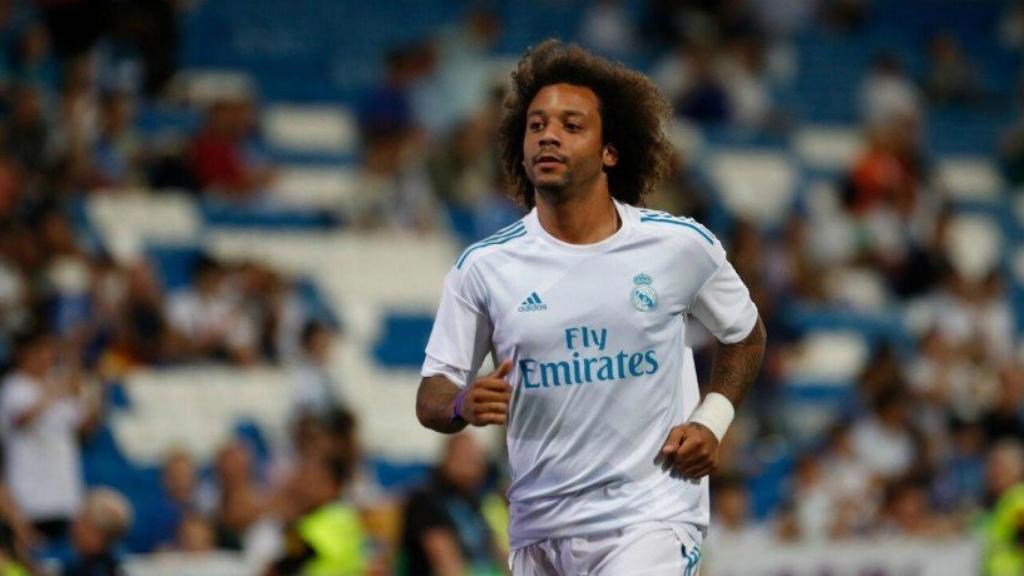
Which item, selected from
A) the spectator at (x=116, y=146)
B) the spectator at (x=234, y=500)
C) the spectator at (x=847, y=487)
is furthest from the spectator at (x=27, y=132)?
the spectator at (x=847, y=487)

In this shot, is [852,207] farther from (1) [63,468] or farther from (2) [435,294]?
(1) [63,468]

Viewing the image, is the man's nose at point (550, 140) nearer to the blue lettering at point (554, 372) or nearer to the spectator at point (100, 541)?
the blue lettering at point (554, 372)

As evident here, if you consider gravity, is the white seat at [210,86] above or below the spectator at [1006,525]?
above

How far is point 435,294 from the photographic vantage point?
16766 millimetres

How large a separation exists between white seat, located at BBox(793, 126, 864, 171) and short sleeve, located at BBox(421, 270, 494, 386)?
48.4 feet

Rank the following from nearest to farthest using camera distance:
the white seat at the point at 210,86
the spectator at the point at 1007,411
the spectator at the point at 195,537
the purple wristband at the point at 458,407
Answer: the purple wristband at the point at 458,407, the spectator at the point at 195,537, the spectator at the point at 1007,411, the white seat at the point at 210,86

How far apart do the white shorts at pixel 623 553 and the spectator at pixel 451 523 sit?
12.1ft

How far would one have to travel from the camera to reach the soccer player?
5867 mm

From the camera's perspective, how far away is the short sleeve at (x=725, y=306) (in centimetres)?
608

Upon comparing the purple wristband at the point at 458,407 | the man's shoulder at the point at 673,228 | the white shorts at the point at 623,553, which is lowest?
the white shorts at the point at 623,553

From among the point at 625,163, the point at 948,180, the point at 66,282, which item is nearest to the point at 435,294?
the point at 66,282

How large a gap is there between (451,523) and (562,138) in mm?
4186

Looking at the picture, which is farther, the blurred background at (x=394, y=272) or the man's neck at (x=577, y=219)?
the blurred background at (x=394, y=272)

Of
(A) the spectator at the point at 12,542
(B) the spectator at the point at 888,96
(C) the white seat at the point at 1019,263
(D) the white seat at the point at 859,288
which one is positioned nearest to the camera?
(A) the spectator at the point at 12,542
